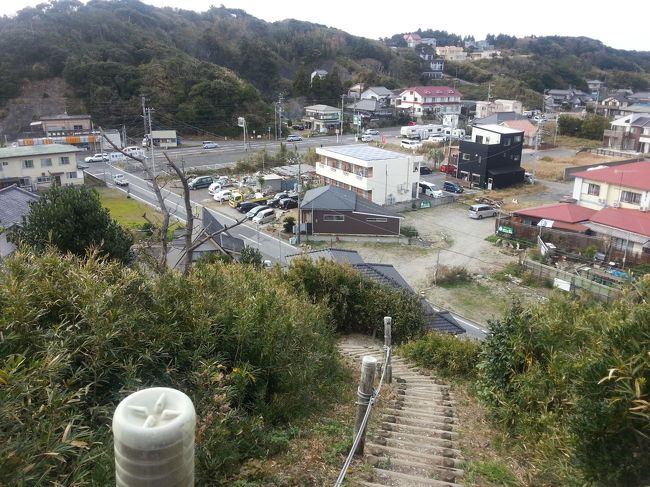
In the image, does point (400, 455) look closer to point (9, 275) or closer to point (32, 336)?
point (32, 336)

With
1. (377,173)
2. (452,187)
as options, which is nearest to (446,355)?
(377,173)

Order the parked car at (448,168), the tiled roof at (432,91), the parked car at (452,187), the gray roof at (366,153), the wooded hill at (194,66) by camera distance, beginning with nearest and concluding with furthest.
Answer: the gray roof at (366,153)
the parked car at (452,187)
the parked car at (448,168)
the wooded hill at (194,66)
the tiled roof at (432,91)

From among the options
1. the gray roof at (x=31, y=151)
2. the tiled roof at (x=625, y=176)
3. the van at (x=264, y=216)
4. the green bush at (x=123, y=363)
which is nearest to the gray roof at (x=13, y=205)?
the van at (x=264, y=216)

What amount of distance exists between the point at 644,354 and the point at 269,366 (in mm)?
3009

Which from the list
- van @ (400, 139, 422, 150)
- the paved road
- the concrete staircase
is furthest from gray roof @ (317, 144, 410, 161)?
the concrete staircase

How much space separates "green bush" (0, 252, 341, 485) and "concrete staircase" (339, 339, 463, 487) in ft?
2.54

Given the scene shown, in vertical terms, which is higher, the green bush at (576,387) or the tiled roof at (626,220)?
the green bush at (576,387)

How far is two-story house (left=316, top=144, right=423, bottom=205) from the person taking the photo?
79.8 ft

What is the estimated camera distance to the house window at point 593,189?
22.7m

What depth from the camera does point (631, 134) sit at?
3888 cm

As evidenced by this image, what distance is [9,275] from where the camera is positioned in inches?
146

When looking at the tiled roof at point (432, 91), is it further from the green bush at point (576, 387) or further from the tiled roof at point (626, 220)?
the green bush at point (576, 387)

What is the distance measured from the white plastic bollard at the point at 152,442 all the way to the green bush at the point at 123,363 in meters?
1.20

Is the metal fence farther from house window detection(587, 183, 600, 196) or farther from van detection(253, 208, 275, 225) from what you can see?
van detection(253, 208, 275, 225)
